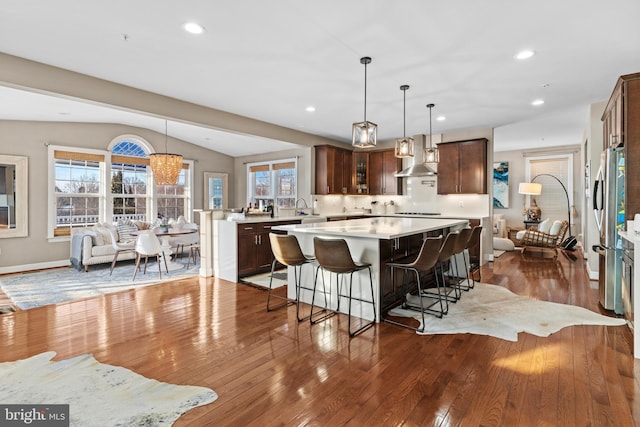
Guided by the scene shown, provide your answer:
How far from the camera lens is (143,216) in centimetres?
797

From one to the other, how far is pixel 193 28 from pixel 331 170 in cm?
485

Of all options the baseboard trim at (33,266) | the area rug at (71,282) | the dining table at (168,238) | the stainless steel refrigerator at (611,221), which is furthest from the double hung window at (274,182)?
the stainless steel refrigerator at (611,221)

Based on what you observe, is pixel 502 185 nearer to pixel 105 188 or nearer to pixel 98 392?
pixel 105 188

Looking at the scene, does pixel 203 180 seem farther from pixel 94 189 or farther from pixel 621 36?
pixel 621 36

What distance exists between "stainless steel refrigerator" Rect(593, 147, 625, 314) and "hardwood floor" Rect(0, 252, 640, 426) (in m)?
0.27

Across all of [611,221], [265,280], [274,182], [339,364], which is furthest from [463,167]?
[339,364]

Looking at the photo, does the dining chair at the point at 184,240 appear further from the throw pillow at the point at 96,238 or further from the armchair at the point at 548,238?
the armchair at the point at 548,238

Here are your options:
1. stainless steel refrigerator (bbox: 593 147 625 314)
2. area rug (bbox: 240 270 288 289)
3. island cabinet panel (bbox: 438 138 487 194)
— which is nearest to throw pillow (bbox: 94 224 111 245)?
area rug (bbox: 240 270 288 289)

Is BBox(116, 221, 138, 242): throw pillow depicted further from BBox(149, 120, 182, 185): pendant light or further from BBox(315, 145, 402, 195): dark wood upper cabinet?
BBox(315, 145, 402, 195): dark wood upper cabinet

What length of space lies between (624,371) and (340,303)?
91.1 inches

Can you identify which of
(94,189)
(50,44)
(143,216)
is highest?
(50,44)

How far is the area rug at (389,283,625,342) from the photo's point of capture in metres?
3.16

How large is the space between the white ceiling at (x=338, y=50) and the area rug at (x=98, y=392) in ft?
8.62

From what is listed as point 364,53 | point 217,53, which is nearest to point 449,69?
point 364,53
